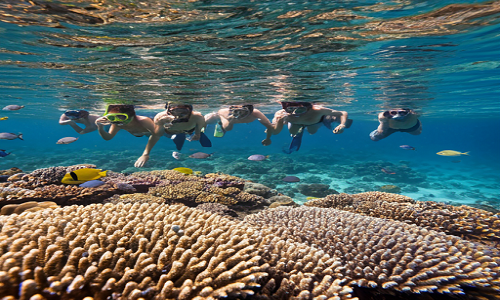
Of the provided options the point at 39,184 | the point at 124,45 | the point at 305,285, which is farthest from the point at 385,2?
the point at 39,184

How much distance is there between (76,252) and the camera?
2174mm

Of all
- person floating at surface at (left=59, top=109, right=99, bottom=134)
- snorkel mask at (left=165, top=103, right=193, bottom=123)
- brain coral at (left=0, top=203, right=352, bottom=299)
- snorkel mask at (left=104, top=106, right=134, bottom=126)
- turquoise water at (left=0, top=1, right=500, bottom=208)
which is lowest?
person floating at surface at (left=59, top=109, right=99, bottom=134)

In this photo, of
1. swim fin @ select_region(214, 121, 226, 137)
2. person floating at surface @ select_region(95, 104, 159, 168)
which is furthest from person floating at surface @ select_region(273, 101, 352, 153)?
person floating at surface @ select_region(95, 104, 159, 168)

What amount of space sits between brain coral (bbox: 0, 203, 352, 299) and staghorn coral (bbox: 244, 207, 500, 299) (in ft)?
1.96

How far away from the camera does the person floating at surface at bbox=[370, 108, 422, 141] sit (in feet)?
44.9

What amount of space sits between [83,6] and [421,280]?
841cm

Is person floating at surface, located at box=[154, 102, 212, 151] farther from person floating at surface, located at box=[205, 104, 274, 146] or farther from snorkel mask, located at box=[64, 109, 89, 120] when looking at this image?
snorkel mask, located at box=[64, 109, 89, 120]

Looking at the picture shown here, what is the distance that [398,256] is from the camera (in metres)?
3.18

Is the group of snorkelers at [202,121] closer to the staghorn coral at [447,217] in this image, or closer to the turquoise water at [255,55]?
the turquoise water at [255,55]

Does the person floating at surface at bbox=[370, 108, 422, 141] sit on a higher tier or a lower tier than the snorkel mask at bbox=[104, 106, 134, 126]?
higher

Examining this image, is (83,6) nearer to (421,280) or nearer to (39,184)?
(39,184)

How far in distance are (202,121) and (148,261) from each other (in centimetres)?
936

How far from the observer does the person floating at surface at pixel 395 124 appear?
44.9 ft

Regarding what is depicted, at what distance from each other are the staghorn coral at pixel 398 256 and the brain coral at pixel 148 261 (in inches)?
23.5
